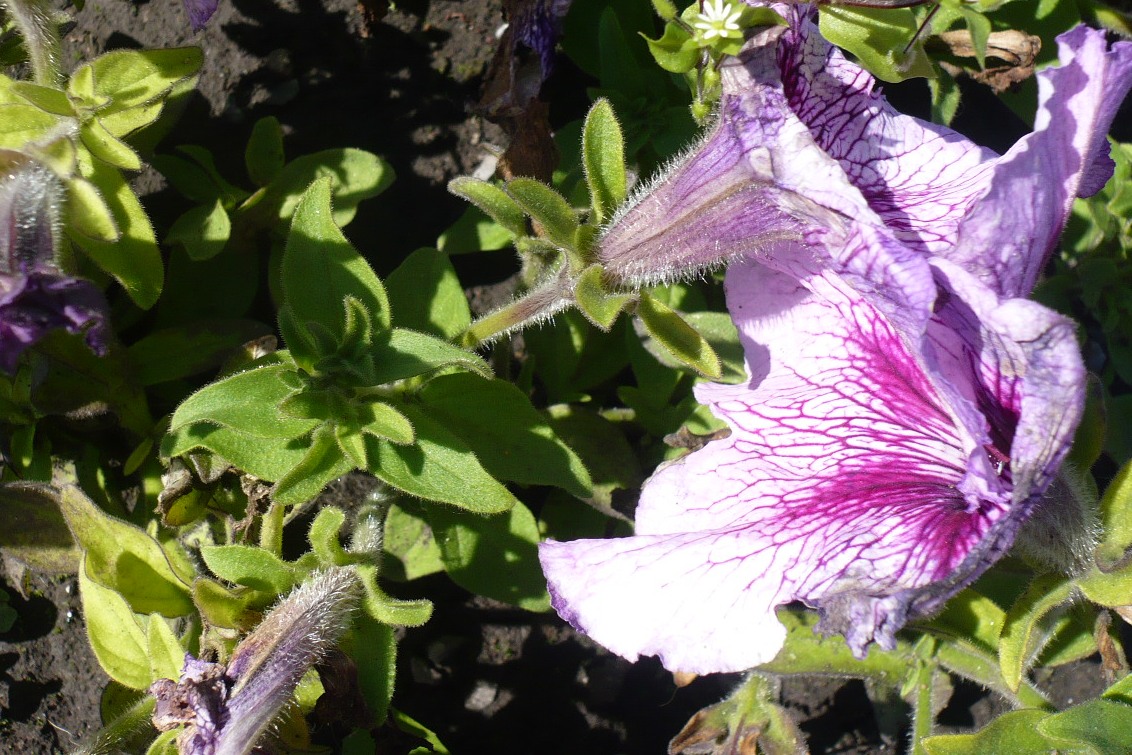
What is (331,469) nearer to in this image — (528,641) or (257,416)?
(257,416)

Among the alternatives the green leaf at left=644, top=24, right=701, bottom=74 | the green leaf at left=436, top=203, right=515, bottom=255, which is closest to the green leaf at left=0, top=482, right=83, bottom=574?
the green leaf at left=436, top=203, right=515, bottom=255

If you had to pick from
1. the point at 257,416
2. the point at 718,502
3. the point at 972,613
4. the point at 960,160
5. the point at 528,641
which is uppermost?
the point at 960,160

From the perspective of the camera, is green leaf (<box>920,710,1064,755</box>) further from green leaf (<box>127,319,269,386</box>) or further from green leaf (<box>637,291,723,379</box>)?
green leaf (<box>127,319,269,386</box>)

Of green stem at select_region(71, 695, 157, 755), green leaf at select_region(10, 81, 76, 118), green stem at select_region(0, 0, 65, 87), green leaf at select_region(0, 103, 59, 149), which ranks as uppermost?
green stem at select_region(0, 0, 65, 87)

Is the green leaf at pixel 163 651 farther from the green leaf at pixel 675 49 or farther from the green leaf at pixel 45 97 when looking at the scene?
the green leaf at pixel 675 49

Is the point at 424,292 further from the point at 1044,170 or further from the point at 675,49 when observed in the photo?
the point at 1044,170

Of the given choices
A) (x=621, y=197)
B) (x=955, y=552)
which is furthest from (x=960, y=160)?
(x=955, y=552)
